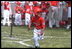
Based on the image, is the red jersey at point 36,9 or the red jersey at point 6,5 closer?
the red jersey at point 6,5

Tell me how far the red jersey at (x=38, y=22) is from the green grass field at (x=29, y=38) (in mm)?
148

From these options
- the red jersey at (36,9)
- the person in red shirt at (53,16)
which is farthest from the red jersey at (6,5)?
the person in red shirt at (53,16)

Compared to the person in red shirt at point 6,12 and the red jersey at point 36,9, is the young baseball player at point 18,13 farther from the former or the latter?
the red jersey at point 36,9

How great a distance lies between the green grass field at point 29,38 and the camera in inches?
252

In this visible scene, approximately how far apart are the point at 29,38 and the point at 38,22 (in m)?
0.43

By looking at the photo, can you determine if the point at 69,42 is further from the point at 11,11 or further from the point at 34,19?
the point at 11,11

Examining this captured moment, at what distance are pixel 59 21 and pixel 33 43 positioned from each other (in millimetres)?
775

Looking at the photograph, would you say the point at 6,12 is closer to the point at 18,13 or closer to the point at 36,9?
the point at 18,13

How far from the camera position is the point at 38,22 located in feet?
21.8

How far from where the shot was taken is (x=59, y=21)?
660cm

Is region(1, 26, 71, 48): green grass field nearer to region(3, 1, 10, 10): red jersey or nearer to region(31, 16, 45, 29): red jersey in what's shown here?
region(31, 16, 45, 29): red jersey

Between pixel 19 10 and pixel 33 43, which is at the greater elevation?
pixel 19 10

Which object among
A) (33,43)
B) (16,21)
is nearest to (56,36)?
(33,43)

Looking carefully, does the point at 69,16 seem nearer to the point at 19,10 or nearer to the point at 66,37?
the point at 66,37
